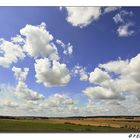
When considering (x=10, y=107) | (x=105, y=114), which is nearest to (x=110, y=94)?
(x=105, y=114)

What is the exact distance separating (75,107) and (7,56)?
5.67ft

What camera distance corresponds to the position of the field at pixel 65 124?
84.9ft

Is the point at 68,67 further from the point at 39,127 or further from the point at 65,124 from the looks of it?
the point at 39,127

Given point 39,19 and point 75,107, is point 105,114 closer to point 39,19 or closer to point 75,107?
point 75,107

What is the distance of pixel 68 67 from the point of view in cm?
2598

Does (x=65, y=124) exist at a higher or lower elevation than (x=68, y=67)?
lower

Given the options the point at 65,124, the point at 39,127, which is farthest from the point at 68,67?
the point at 39,127

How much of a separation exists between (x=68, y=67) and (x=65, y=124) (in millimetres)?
1160

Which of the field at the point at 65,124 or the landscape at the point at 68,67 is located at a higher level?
the landscape at the point at 68,67

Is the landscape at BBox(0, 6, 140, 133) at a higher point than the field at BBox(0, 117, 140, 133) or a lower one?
higher

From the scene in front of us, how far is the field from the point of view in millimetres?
25875

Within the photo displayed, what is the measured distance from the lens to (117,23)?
26.0 metres

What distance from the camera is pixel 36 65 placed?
2598 centimetres
